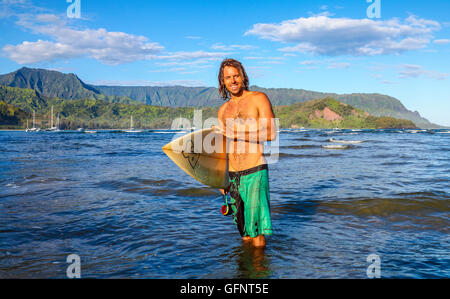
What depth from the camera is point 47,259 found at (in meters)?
4.23

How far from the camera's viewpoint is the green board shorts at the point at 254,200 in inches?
164

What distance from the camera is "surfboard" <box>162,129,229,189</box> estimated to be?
5.10 meters

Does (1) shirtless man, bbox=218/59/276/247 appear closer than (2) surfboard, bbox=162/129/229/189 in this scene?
Yes

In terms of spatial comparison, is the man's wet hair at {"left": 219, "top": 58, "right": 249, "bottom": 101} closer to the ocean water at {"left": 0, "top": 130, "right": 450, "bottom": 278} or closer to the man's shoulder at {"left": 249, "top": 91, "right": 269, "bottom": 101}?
the man's shoulder at {"left": 249, "top": 91, "right": 269, "bottom": 101}

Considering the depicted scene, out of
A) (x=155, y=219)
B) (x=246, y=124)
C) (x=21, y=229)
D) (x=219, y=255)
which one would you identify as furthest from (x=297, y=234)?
(x=21, y=229)

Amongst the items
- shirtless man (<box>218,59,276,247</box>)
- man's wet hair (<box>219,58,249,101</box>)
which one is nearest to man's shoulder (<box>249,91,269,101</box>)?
shirtless man (<box>218,59,276,247</box>)

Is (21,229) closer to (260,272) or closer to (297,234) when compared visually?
(260,272)

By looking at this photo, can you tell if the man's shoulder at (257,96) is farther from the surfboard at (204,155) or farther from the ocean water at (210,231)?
the ocean water at (210,231)

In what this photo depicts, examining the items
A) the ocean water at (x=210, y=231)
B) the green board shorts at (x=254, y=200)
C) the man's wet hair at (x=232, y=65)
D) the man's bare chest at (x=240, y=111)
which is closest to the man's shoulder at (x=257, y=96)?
the man's bare chest at (x=240, y=111)

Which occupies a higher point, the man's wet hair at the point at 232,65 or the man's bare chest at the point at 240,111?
the man's wet hair at the point at 232,65

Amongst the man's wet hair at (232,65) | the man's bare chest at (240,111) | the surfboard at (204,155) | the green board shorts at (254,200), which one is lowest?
the green board shorts at (254,200)

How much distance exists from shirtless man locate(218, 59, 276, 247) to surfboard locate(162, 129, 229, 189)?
64cm

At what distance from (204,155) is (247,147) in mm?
1120

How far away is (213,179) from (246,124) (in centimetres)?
138
